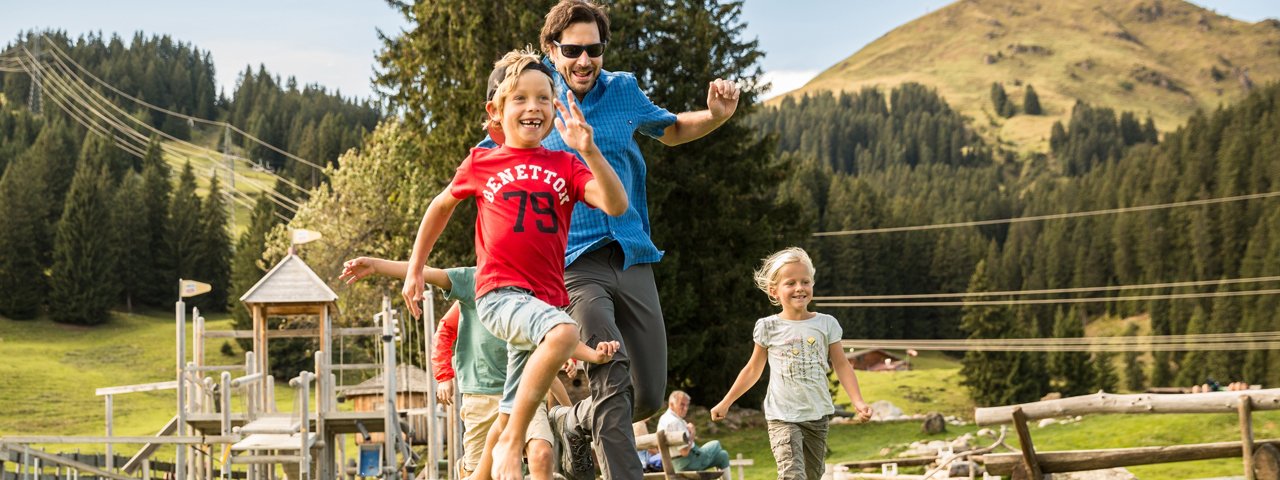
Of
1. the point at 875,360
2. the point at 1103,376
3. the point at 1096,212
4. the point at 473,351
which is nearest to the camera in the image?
the point at 473,351

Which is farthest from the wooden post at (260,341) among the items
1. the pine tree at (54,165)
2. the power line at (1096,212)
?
the pine tree at (54,165)

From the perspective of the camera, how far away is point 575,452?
580 cm

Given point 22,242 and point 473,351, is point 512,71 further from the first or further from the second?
point 22,242

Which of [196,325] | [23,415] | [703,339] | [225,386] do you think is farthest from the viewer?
[23,415]

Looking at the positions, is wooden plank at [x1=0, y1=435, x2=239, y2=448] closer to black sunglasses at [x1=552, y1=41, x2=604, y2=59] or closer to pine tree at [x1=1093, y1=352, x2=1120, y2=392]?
black sunglasses at [x1=552, y1=41, x2=604, y2=59]

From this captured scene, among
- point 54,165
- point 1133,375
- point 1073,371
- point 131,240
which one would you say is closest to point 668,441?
point 1073,371

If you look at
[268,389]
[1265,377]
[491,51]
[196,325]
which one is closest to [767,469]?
[268,389]

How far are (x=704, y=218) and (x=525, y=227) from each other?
2730 centimetres

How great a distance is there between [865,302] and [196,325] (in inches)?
3502

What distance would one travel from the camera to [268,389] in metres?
22.7

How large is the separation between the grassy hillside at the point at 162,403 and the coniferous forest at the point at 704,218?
8.75 feet

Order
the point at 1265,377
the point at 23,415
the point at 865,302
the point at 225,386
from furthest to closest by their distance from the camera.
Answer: the point at 865,302
the point at 1265,377
the point at 23,415
the point at 225,386

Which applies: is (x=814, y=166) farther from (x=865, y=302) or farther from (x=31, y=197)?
(x=31, y=197)

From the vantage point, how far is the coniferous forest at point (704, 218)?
3206cm
